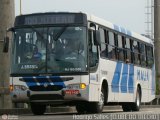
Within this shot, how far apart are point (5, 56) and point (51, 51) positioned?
386 cm

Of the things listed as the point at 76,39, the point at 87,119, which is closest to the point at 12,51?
the point at 76,39

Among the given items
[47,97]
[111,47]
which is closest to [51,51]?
[47,97]

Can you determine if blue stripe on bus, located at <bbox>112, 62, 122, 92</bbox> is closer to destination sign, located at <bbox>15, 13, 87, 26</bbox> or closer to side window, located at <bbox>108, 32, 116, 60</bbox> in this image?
side window, located at <bbox>108, 32, 116, 60</bbox>

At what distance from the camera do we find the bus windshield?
70.5 feet

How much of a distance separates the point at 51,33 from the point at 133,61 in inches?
248

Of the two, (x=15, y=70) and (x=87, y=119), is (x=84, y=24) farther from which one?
(x=87, y=119)

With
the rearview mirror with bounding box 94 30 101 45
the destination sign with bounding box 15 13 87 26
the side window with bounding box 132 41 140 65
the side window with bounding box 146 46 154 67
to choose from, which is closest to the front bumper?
the rearview mirror with bounding box 94 30 101 45

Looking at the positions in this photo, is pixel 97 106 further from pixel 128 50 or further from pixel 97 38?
pixel 128 50

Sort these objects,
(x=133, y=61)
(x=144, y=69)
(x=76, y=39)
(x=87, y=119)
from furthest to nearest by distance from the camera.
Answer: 1. (x=144, y=69)
2. (x=133, y=61)
3. (x=76, y=39)
4. (x=87, y=119)

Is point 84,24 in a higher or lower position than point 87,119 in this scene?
higher

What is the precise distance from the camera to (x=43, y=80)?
2161 cm

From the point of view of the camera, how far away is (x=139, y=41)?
94.5 ft

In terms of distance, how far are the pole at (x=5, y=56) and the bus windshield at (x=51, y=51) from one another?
2.76 metres

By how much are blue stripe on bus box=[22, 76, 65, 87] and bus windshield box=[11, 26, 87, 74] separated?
190 mm
